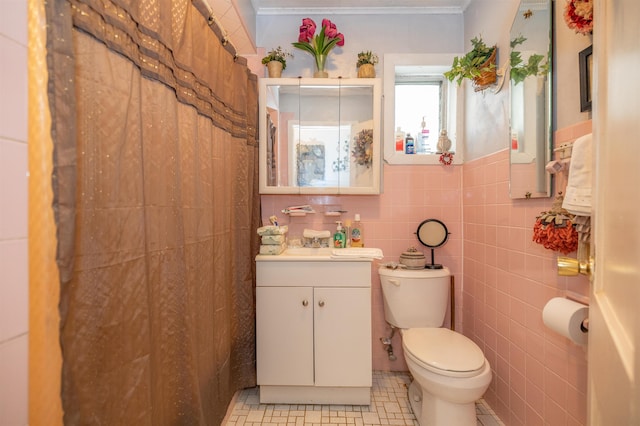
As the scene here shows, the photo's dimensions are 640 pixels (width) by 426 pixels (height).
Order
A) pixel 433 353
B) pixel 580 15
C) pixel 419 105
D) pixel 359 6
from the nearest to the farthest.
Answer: pixel 580 15
pixel 433 353
pixel 359 6
pixel 419 105

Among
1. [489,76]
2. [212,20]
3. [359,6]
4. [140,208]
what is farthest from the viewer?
[359,6]

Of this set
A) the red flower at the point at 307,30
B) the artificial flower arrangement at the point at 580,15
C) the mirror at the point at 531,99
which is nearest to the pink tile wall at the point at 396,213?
the mirror at the point at 531,99

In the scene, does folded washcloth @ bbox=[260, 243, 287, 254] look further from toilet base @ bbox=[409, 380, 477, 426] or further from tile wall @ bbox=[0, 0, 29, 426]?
tile wall @ bbox=[0, 0, 29, 426]

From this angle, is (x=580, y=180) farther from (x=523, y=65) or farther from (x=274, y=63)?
(x=274, y=63)

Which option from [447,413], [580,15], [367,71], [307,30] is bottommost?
[447,413]

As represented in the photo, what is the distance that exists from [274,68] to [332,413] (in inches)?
81.9

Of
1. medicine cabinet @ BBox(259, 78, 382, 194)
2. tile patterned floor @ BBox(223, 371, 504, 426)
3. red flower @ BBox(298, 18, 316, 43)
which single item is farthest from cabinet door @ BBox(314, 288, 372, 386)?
red flower @ BBox(298, 18, 316, 43)

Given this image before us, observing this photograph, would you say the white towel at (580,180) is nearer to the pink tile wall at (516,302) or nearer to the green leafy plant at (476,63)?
the pink tile wall at (516,302)

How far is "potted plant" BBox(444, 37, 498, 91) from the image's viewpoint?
1.62 meters

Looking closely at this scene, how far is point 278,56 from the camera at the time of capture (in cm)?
196

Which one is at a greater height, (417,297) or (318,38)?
(318,38)

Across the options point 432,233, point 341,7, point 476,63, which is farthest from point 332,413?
point 341,7

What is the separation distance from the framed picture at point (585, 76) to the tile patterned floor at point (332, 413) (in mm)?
1559

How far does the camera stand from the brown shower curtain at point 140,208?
0.65 metres
